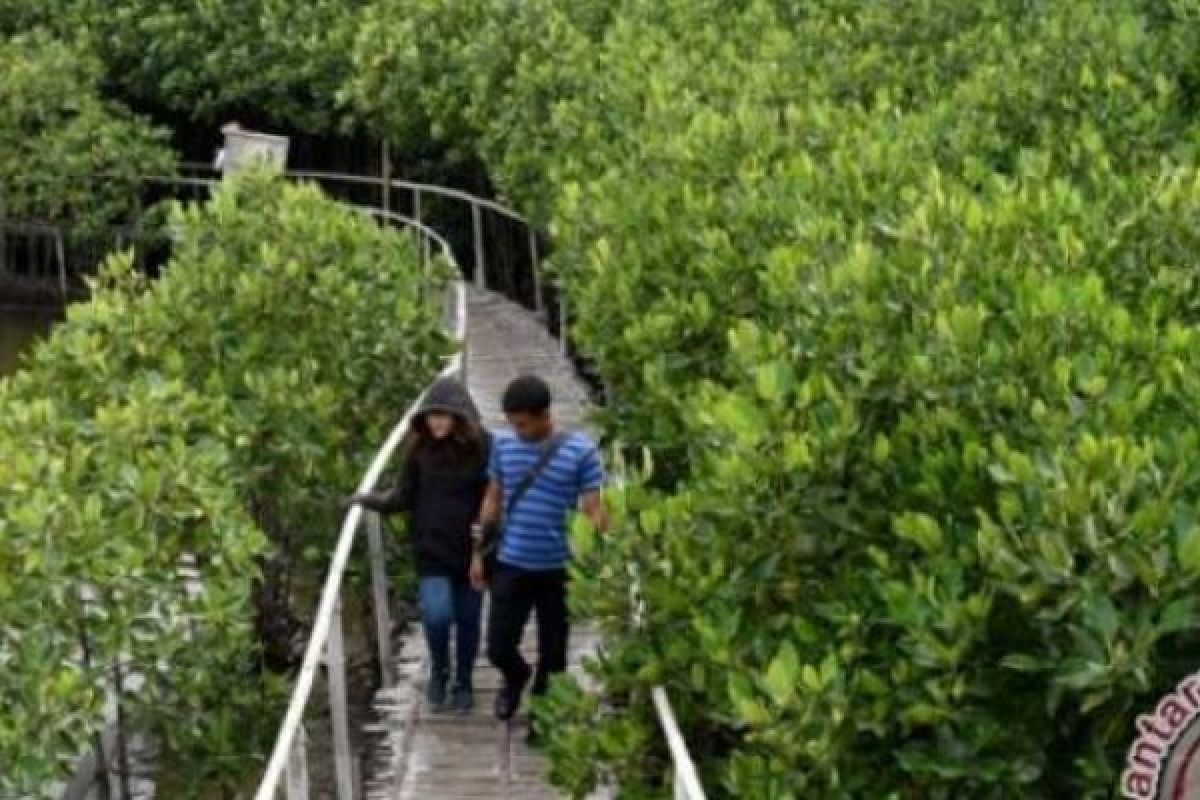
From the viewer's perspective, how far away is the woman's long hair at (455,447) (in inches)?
385

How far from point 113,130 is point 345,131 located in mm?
2798

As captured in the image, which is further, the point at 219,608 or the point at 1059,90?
the point at 1059,90

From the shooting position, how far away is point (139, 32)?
3061cm

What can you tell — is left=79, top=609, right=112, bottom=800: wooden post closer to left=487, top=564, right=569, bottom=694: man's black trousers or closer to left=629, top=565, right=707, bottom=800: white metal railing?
left=487, top=564, right=569, bottom=694: man's black trousers

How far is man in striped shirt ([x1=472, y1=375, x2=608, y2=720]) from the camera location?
30.4 ft

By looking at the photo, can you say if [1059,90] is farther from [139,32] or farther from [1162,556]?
[139,32]

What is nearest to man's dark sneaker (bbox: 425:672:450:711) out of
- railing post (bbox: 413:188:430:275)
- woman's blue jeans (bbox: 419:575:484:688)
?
woman's blue jeans (bbox: 419:575:484:688)

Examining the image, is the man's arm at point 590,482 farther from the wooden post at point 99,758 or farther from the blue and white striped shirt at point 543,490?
the wooden post at point 99,758

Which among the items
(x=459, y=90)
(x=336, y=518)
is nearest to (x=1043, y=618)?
(x=336, y=518)

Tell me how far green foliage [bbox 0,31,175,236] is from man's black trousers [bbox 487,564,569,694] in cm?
1995

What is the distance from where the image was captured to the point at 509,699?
9.79 meters

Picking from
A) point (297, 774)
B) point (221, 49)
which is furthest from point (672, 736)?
point (221, 49)

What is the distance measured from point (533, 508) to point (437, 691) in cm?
134

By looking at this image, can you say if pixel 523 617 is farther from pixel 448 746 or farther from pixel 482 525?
pixel 448 746
